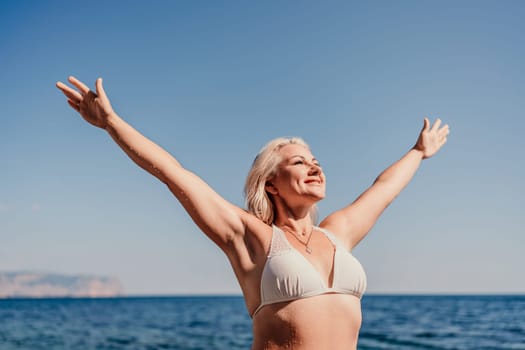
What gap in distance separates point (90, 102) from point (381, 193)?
1.82 m

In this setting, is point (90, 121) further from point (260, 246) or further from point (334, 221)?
point (334, 221)

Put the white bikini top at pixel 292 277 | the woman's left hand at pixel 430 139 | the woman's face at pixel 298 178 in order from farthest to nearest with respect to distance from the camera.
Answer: the woman's left hand at pixel 430 139
the woman's face at pixel 298 178
the white bikini top at pixel 292 277

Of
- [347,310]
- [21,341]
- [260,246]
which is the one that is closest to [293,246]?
[260,246]

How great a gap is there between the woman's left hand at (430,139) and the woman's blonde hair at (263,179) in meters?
1.14

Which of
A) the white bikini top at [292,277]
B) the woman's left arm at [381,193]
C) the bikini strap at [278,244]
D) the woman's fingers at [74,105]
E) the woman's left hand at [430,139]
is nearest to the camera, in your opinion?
the white bikini top at [292,277]

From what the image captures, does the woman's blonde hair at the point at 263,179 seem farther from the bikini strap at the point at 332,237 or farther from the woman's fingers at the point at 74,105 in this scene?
the woman's fingers at the point at 74,105

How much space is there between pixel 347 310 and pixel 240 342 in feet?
68.4

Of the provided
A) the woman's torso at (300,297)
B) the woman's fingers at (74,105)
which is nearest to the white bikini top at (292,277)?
the woman's torso at (300,297)

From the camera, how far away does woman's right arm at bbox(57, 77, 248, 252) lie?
2.86 metres

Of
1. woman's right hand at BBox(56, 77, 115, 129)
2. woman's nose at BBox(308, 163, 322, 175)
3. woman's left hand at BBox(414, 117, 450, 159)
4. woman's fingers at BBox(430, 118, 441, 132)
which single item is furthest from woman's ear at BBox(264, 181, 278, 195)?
woman's fingers at BBox(430, 118, 441, 132)

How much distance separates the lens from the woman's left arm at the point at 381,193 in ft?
11.5

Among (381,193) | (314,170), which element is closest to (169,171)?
(314,170)

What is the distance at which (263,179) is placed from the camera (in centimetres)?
333

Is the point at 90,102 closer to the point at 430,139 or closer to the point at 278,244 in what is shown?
the point at 278,244
